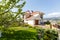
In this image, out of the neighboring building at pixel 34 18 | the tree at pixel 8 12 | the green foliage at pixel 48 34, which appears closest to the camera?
the tree at pixel 8 12

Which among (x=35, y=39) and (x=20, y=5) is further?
(x=35, y=39)

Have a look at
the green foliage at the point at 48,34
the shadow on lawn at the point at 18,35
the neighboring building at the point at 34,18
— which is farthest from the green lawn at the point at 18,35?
the neighboring building at the point at 34,18

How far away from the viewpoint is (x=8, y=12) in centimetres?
1742

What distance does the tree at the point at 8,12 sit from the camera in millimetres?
16953

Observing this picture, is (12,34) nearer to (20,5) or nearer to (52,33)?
(20,5)

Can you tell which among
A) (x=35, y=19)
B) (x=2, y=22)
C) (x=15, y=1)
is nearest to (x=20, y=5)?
(x=15, y=1)

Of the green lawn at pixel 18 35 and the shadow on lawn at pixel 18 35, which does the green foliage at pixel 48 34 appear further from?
the shadow on lawn at pixel 18 35

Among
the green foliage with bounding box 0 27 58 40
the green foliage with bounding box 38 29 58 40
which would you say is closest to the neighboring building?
the green foliage with bounding box 38 29 58 40

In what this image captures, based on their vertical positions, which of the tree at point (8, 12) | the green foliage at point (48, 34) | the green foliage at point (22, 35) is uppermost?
the tree at point (8, 12)

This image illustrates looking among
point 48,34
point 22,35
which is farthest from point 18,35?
point 48,34

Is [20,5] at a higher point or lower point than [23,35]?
higher

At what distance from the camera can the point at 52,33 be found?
22.9 m

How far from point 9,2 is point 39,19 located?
30516 millimetres

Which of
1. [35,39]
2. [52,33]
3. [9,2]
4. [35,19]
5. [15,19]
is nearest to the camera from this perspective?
[9,2]
